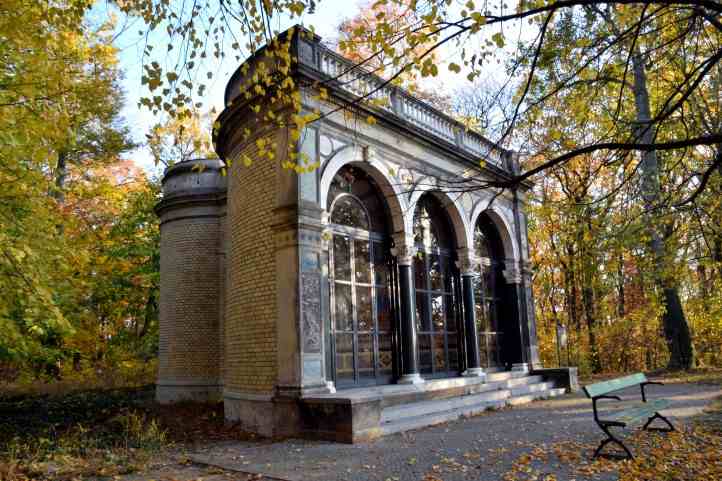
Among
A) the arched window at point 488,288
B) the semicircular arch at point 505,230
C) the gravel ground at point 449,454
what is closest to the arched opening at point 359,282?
the gravel ground at point 449,454

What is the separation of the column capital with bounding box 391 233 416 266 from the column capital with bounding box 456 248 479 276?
233 cm

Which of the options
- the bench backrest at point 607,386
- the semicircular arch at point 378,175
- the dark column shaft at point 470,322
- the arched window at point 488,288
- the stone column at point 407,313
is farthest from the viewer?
the arched window at point 488,288

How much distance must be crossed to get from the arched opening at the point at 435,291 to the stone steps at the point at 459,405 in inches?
56.7

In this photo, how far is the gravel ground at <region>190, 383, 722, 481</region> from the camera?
5664mm

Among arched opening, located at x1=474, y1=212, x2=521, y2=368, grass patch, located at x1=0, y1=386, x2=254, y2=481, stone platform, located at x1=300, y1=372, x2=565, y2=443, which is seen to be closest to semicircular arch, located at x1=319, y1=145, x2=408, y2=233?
stone platform, located at x1=300, y1=372, x2=565, y2=443

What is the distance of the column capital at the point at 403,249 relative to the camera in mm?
11266

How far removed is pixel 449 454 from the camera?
6625 mm

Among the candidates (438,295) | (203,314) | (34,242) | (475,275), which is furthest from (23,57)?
(475,275)

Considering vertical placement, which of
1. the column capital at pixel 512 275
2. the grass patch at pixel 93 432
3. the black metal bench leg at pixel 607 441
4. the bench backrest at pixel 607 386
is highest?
the column capital at pixel 512 275

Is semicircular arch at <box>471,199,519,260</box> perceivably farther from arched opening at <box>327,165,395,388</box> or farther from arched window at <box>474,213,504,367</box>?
arched opening at <box>327,165,395,388</box>

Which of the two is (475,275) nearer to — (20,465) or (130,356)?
(20,465)

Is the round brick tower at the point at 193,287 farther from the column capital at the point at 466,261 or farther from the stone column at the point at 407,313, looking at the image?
the column capital at the point at 466,261

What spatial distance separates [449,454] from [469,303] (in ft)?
22.5

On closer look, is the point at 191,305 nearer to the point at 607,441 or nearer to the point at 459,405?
the point at 459,405
